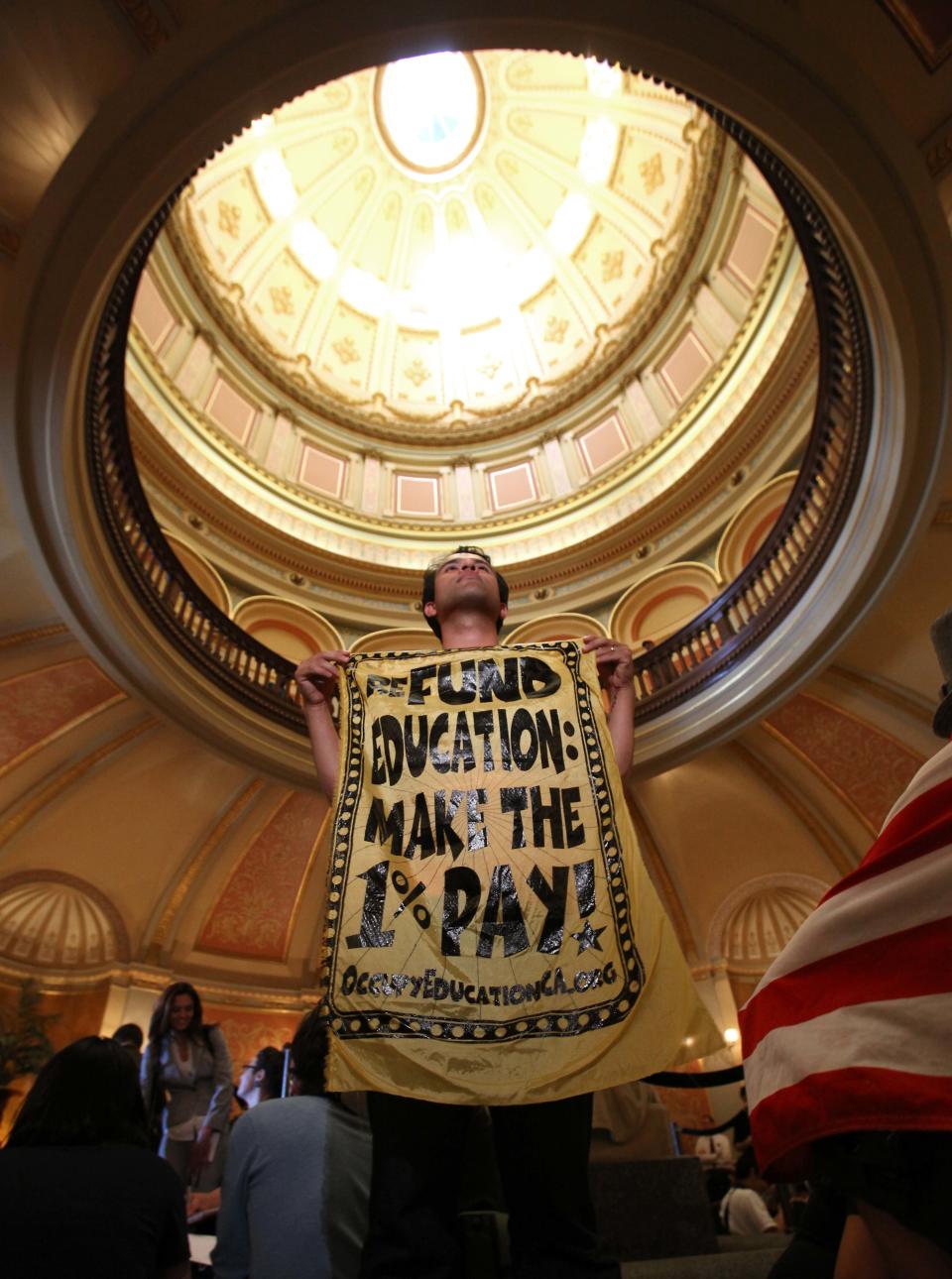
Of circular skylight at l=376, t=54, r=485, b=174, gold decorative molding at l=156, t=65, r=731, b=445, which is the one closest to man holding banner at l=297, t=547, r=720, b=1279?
gold decorative molding at l=156, t=65, r=731, b=445

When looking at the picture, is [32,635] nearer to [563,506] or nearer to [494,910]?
[494,910]

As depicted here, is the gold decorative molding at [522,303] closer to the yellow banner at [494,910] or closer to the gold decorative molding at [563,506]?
the gold decorative molding at [563,506]

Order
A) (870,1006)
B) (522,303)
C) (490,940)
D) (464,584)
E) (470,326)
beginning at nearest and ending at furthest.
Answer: (870,1006) → (490,940) → (464,584) → (522,303) → (470,326)

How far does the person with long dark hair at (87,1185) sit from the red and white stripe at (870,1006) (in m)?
1.54

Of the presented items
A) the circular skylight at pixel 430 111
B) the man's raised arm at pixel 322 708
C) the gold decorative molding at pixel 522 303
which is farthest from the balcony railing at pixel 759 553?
the circular skylight at pixel 430 111

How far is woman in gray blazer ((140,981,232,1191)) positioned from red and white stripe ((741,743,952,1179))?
4.10 metres

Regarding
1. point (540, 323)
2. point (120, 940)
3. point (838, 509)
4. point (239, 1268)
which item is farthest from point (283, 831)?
point (540, 323)

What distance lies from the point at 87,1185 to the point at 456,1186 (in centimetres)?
94

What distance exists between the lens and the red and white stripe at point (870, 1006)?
1.00 m

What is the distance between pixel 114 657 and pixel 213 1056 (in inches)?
169

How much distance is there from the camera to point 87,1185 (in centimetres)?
178

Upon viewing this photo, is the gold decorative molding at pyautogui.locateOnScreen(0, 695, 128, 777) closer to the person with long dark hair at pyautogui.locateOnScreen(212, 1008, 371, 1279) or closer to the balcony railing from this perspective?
the balcony railing

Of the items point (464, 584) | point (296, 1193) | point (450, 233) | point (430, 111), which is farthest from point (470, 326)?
point (296, 1193)

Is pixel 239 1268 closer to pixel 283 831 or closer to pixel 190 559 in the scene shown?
pixel 283 831
